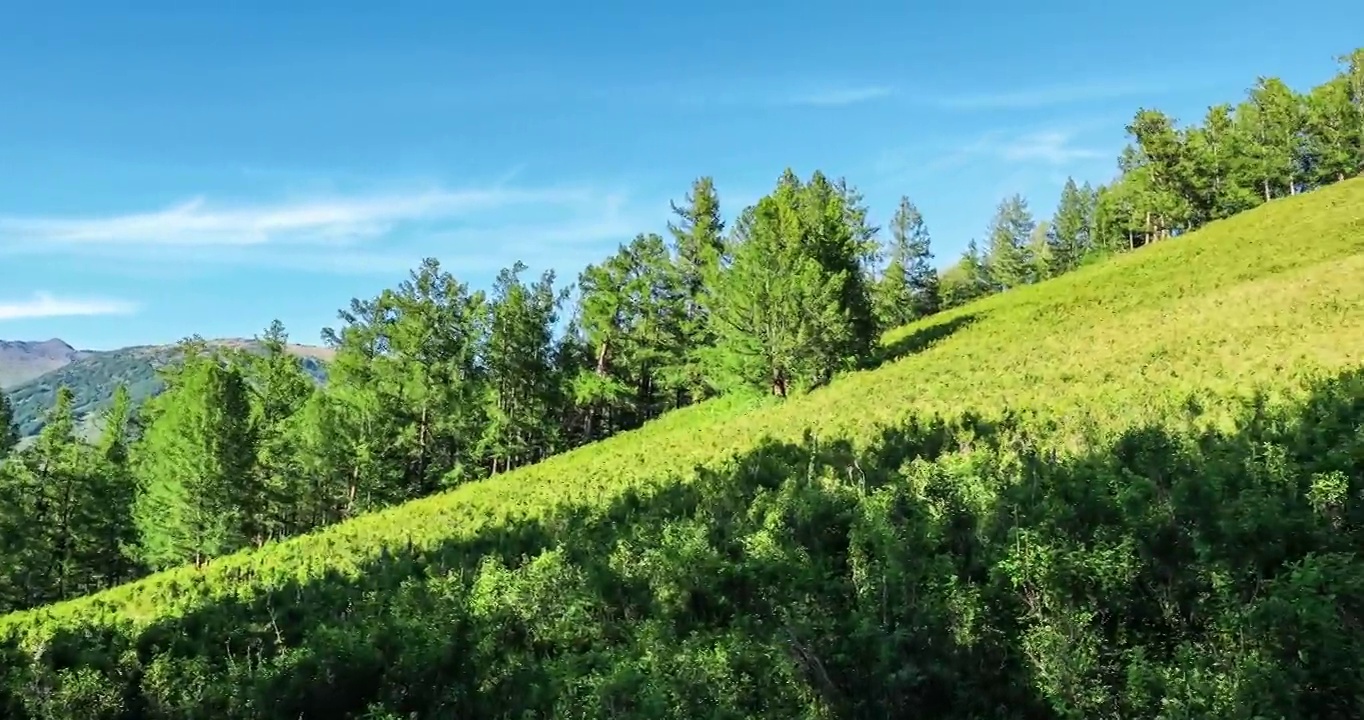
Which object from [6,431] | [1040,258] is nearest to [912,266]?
[1040,258]

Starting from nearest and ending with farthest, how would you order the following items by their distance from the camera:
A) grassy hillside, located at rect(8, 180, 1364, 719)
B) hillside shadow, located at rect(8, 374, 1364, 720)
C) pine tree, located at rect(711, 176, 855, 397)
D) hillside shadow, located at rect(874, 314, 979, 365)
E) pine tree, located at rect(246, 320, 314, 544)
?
hillside shadow, located at rect(8, 374, 1364, 720)
grassy hillside, located at rect(8, 180, 1364, 719)
pine tree, located at rect(711, 176, 855, 397)
hillside shadow, located at rect(874, 314, 979, 365)
pine tree, located at rect(246, 320, 314, 544)

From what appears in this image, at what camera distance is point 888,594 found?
7809mm

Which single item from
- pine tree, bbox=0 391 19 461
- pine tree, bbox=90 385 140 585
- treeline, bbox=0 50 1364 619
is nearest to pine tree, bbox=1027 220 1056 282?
treeline, bbox=0 50 1364 619

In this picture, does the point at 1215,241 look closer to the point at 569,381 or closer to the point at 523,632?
the point at 569,381

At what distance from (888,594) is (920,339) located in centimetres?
3204

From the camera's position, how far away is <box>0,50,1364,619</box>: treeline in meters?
33.5

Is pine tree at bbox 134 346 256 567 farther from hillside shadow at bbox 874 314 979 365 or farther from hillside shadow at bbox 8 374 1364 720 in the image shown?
hillside shadow at bbox 874 314 979 365

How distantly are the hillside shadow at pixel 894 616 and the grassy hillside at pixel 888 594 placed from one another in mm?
30

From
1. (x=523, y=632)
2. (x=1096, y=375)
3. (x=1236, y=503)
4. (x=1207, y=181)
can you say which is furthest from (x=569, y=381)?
(x=1207, y=181)

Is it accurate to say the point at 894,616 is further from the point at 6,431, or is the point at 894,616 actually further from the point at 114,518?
the point at 6,431

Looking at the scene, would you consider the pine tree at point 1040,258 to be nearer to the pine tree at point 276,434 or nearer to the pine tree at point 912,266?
the pine tree at point 912,266

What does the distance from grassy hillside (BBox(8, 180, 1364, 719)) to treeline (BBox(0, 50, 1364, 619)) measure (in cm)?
1702

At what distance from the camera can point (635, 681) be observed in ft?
22.7

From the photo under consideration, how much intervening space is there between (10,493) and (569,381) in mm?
30734
